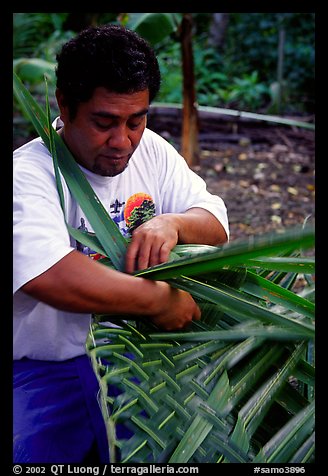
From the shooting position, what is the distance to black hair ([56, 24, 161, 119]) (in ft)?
4.84

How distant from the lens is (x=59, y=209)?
145 cm

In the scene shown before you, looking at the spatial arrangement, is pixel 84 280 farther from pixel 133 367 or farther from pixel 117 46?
pixel 117 46

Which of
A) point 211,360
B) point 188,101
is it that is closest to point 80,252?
point 211,360

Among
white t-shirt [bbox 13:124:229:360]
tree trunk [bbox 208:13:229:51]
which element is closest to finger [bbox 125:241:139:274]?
white t-shirt [bbox 13:124:229:360]

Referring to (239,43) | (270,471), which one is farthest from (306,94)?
(270,471)

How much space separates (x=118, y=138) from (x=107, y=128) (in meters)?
0.03

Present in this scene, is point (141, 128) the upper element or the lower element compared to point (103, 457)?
upper

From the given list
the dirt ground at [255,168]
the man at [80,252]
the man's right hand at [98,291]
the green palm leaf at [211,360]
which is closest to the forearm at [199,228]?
the man at [80,252]

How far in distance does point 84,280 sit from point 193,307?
22 centimetres

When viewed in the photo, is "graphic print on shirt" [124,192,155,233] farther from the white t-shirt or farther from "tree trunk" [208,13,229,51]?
"tree trunk" [208,13,229,51]

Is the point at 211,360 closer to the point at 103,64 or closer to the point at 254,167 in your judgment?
the point at 103,64

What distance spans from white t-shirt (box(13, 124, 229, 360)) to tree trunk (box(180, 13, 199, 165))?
2600mm
